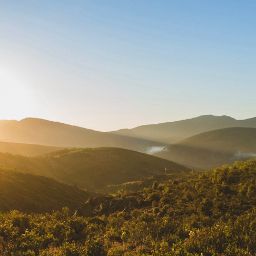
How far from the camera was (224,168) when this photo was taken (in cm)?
3175

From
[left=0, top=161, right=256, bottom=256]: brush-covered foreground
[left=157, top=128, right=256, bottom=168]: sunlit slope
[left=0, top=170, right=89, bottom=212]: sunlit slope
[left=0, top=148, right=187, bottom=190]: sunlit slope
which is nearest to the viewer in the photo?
[left=0, top=161, right=256, bottom=256]: brush-covered foreground

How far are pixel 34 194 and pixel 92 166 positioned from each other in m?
39.9

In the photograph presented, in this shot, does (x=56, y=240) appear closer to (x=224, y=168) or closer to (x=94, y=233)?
(x=94, y=233)

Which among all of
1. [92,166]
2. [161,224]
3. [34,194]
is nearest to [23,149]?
[92,166]

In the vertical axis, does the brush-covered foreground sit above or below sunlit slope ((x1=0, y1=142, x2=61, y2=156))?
below

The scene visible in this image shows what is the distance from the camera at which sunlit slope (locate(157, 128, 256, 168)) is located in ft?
497

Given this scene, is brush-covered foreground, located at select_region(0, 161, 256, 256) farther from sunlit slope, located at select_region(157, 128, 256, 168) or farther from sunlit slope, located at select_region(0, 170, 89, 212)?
sunlit slope, located at select_region(157, 128, 256, 168)

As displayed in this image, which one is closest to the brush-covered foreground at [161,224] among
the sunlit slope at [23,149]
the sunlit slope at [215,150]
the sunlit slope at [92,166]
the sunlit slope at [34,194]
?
the sunlit slope at [34,194]

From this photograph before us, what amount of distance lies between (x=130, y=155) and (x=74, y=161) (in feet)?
47.9

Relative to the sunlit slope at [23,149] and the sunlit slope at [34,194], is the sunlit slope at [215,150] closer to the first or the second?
the sunlit slope at [23,149]

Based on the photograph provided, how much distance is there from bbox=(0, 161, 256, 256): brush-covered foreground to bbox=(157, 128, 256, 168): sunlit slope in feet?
372

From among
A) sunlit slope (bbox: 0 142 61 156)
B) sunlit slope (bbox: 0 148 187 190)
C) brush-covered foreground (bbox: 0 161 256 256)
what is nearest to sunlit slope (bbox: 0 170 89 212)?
brush-covered foreground (bbox: 0 161 256 256)

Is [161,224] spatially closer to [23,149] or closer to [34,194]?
[34,194]

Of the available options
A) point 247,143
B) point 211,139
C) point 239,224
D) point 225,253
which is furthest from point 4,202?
point 211,139
